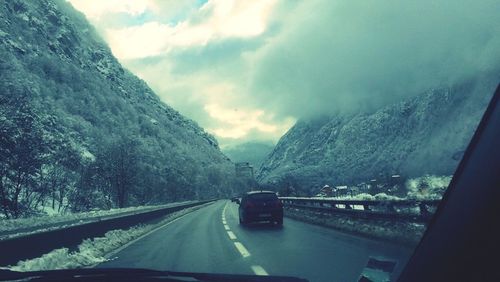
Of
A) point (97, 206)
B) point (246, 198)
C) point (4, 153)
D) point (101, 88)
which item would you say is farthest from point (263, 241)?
point (101, 88)

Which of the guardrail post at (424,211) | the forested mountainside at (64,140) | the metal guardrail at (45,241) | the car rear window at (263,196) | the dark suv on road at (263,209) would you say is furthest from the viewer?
the forested mountainside at (64,140)

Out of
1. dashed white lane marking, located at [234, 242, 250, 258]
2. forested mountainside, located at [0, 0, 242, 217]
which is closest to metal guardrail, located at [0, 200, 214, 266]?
dashed white lane marking, located at [234, 242, 250, 258]

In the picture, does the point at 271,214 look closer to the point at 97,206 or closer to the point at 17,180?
the point at 17,180

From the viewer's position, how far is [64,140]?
59781mm

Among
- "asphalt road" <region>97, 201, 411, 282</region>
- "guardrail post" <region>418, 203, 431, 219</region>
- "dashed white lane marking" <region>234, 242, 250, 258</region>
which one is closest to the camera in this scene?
"asphalt road" <region>97, 201, 411, 282</region>

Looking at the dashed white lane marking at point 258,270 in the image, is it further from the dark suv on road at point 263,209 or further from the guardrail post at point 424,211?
the dark suv on road at point 263,209

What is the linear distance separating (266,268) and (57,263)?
13.4ft

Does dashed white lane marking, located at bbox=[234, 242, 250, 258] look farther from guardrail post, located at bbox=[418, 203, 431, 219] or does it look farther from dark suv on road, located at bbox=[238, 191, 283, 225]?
dark suv on road, located at bbox=[238, 191, 283, 225]

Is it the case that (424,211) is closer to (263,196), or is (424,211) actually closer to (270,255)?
(270,255)

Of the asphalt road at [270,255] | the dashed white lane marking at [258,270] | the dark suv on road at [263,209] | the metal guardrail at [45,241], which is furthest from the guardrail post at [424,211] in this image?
the dark suv on road at [263,209]

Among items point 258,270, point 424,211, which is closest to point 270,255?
point 258,270

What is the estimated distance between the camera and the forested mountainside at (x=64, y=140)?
39812 mm

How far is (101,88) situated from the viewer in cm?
16112

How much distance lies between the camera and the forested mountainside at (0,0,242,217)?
3981cm
